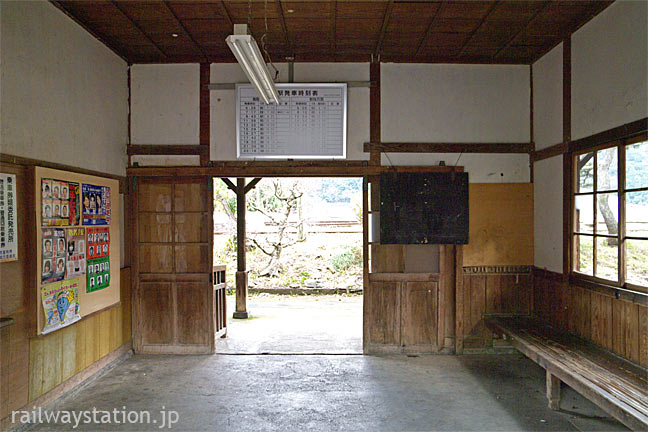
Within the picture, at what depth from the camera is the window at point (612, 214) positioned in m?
3.51

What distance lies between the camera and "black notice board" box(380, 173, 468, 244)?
5.11 m

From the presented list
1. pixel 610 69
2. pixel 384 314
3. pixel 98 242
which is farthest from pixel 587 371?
pixel 98 242

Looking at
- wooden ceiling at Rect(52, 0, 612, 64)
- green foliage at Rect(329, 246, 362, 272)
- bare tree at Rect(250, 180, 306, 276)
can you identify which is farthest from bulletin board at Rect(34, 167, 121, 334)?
green foliage at Rect(329, 246, 362, 272)

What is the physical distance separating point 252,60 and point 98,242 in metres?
2.61

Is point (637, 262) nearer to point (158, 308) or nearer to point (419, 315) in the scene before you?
point (419, 315)

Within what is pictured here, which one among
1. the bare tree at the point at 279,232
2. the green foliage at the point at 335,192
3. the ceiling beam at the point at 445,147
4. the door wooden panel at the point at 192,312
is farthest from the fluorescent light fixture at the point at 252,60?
the green foliage at the point at 335,192

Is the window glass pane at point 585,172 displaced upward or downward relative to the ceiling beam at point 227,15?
downward

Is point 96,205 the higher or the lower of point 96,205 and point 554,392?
the higher

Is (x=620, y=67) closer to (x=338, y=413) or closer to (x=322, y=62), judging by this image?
(x=322, y=62)

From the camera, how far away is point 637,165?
3564mm

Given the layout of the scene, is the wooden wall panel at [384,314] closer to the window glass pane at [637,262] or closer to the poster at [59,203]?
the window glass pane at [637,262]

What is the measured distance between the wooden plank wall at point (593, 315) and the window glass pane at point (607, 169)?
3.17 feet

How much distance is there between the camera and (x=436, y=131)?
5238mm

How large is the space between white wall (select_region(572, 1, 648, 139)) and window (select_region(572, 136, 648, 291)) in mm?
253
